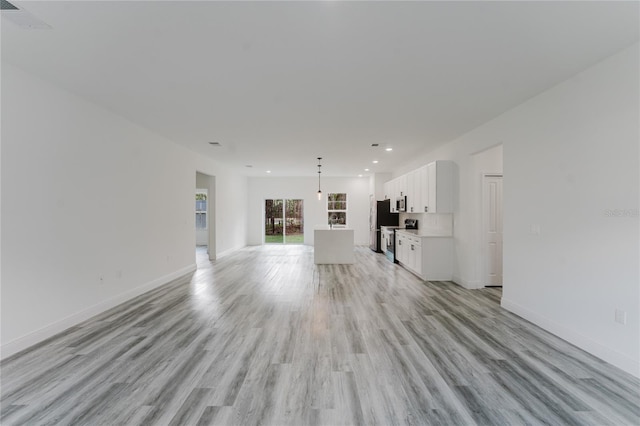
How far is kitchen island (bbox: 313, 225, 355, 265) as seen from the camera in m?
7.53

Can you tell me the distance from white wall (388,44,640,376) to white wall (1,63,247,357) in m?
5.73

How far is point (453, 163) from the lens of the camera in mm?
5621

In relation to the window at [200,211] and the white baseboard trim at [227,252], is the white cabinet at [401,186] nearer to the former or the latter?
the white baseboard trim at [227,252]

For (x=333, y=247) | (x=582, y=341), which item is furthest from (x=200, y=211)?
(x=582, y=341)

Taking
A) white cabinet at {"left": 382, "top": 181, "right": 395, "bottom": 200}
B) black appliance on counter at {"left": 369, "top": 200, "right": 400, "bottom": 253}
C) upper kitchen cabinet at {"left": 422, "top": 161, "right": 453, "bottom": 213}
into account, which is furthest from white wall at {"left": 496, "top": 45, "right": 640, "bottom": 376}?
black appliance on counter at {"left": 369, "top": 200, "right": 400, "bottom": 253}

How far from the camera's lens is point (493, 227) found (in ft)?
17.0

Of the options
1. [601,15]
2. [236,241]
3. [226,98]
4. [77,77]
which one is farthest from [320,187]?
[601,15]

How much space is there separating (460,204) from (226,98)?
178 inches

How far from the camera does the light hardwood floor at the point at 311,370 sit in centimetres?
196

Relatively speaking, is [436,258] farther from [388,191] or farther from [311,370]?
[311,370]

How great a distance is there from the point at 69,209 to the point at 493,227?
6.52 metres

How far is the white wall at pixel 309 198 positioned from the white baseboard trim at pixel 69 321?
20.9ft

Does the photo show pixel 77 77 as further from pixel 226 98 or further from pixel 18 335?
pixel 18 335

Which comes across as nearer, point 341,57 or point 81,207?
point 341,57
